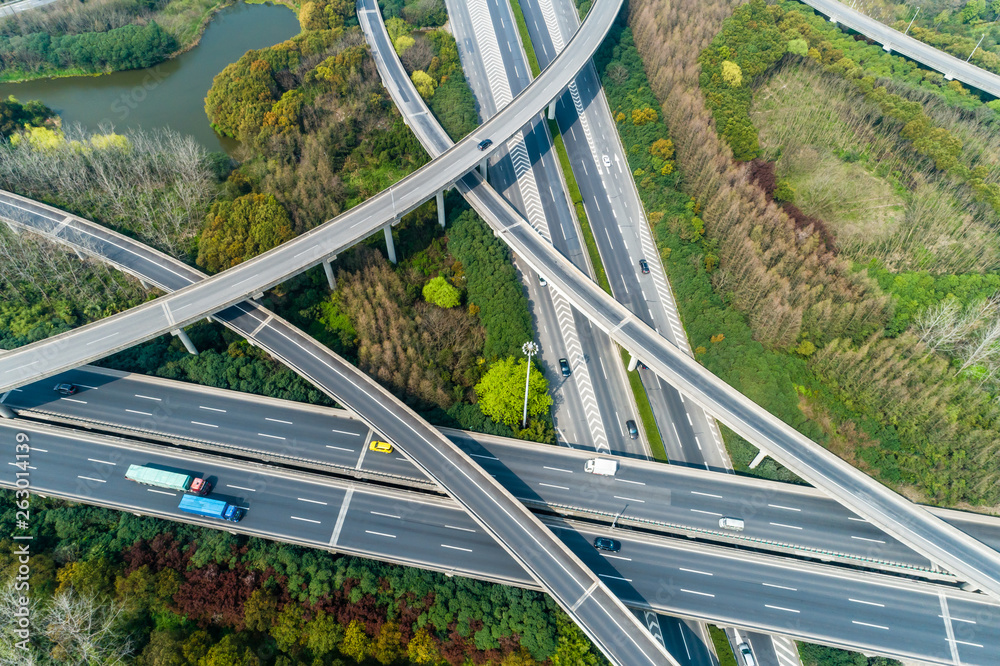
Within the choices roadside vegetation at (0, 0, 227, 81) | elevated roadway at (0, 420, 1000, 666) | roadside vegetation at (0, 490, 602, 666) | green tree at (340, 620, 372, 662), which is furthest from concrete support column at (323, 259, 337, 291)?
roadside vegetation at (0, 0, 227, 81)

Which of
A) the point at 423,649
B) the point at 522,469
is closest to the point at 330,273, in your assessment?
the point at 522,469

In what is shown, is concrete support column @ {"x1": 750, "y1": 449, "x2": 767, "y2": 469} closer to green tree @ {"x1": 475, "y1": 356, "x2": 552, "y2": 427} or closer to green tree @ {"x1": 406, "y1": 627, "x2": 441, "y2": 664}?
green tree @ {"x1": 475, "y1": 356, "x2": 552, "y2": 427}

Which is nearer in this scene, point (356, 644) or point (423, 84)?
point (356, 644)

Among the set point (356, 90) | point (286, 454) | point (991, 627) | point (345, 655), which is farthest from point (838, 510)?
point (356, 90)

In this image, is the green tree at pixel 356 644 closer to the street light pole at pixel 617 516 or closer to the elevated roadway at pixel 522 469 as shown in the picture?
the elevated roadway at pixel 522 469

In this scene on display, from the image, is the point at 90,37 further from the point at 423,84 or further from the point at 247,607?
the point at 247,607

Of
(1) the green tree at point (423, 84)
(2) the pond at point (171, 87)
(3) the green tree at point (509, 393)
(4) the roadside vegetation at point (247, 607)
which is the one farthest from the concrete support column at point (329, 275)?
(1) the green tree at point (423, 84)
